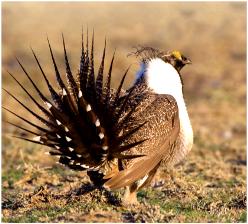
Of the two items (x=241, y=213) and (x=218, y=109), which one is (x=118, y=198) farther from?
(x=218, y=109)

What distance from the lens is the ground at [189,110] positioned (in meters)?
4.38

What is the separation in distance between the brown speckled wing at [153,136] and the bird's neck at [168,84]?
2.9 inches

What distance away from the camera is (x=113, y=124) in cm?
396

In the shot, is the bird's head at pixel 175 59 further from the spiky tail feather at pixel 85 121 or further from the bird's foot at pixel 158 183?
the bird's foot at pixel 158 183

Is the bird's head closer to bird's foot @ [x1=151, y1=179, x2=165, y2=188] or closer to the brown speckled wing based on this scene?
the brown speckled wing

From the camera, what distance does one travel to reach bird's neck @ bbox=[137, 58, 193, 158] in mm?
4379

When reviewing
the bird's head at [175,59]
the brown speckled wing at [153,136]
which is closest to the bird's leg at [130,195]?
the brown speckled wing at [153,136]

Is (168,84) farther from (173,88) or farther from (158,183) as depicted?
(158,183)

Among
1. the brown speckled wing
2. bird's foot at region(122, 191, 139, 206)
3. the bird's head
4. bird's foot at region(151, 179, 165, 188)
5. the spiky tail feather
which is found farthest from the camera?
bird's foot at region(151, 179, 165, 188)

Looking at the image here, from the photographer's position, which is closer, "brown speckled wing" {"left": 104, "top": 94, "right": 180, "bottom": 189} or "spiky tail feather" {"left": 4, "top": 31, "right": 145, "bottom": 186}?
"spiky tail feather" {"left": 4, "top": 31, "right": 145, "bottom": 186}

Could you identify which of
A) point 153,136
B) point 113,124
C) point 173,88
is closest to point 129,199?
point 153,136

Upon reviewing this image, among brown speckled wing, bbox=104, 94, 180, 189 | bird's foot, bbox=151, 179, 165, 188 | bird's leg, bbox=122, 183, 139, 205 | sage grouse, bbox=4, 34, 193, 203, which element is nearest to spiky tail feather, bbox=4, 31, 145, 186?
sage grouse, bbox=4, 34, 193, 203

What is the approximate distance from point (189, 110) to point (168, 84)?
→ 658 centimetres

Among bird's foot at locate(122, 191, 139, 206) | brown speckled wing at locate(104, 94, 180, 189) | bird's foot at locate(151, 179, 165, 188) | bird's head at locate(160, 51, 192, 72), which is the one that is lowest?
bird's foot at locate(122, 191, 139, 206)
